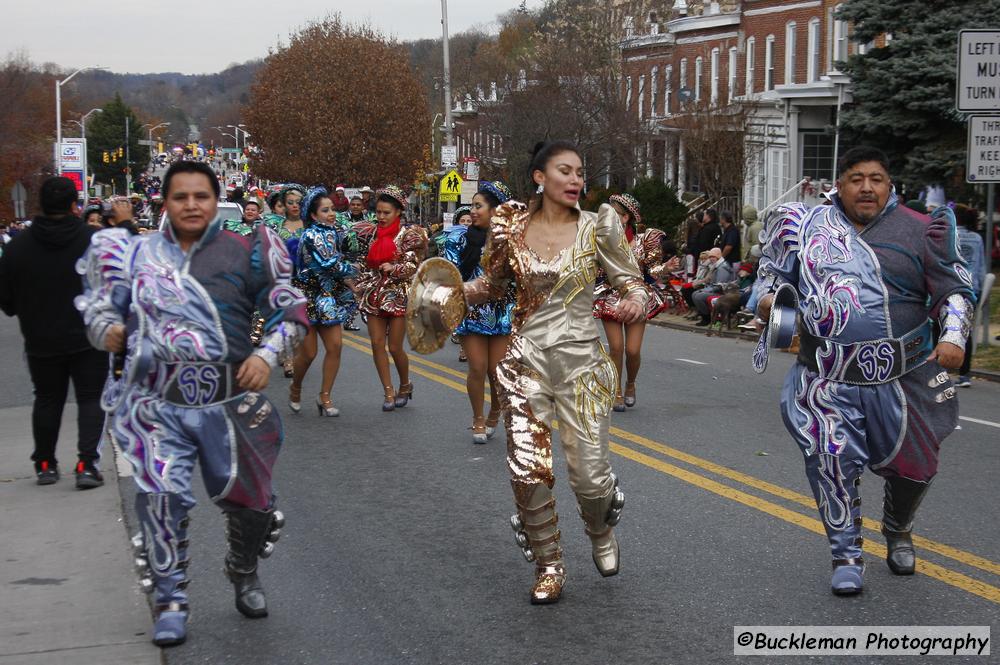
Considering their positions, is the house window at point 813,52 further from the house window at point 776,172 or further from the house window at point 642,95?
the house window at point 642,95

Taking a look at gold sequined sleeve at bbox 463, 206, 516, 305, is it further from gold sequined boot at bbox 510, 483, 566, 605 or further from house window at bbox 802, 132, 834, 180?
house window at bbox 802, 132, 834, 180

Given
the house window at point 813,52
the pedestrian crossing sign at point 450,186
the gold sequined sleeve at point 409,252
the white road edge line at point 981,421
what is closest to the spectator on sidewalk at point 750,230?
the white road edge line at point 981,421

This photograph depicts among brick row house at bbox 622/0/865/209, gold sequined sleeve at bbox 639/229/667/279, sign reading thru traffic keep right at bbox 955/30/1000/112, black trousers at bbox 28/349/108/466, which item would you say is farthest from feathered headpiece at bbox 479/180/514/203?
brick row house at bbox 622/0/865/209

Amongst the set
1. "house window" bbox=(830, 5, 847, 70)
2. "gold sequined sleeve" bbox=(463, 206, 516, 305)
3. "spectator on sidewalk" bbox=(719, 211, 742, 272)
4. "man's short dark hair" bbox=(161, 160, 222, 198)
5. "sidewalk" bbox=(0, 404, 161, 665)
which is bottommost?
"sidewalk" bbox=(0, 404, 161, 665)

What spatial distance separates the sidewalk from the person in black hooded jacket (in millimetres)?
293

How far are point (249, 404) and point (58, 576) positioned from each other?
1.83 m

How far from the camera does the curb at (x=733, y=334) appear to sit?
14617 millimetres

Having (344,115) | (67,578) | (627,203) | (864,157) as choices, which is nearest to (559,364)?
(864,157)

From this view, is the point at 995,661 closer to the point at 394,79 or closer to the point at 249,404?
the point at 249,404

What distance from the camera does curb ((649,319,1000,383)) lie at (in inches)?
575

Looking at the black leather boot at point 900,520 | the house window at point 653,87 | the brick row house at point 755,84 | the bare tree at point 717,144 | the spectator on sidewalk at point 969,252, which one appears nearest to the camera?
the black leather boot at point 900,520

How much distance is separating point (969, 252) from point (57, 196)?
8645 millimetres

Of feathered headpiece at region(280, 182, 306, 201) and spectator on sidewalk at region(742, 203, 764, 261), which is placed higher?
feathered headpiece at region(280, 182, 306, 201)

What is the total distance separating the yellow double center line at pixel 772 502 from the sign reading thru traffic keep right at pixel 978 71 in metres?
7.28
